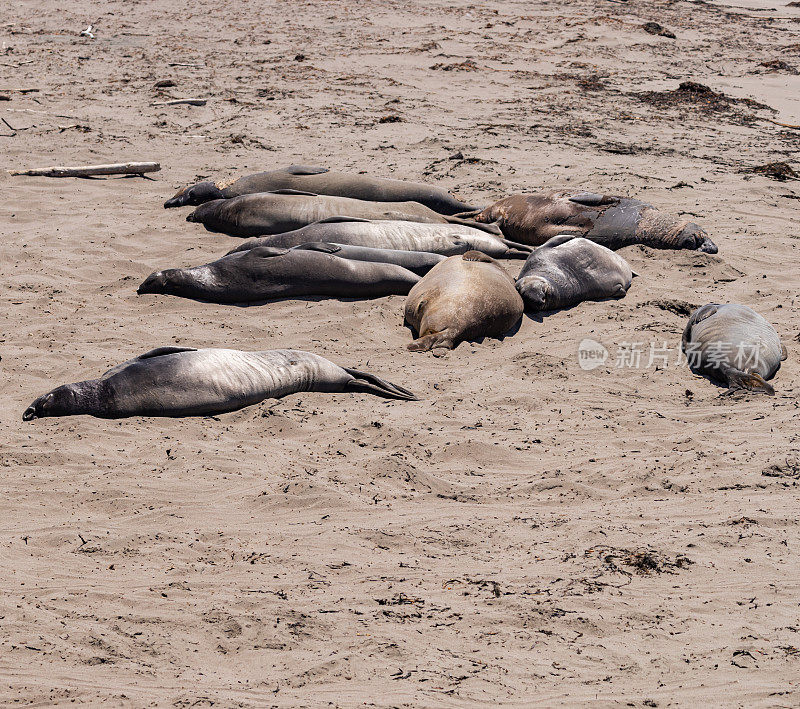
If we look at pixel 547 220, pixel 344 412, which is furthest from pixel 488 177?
pixel 344 412

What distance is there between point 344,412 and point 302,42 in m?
12.4

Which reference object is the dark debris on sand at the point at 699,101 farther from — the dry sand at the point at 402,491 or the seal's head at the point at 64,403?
the seal's head at the point at 64,403

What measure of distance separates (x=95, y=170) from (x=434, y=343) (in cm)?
551

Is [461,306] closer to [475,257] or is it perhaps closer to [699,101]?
[475,257]

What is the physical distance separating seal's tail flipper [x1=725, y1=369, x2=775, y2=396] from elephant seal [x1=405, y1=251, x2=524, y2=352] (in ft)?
5.28

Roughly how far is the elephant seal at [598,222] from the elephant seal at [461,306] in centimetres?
148

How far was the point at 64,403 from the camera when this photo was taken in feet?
16.2

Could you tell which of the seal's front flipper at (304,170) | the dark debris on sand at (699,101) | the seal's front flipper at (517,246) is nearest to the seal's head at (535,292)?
the seal's front flipper at (517,246)

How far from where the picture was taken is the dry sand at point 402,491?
3.07 meters

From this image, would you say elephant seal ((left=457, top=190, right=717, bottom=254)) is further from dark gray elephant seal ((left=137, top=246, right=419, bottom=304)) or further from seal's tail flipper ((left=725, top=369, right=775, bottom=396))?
seal's tail flipper ((left=725, top=369, right=775, bottom=396))

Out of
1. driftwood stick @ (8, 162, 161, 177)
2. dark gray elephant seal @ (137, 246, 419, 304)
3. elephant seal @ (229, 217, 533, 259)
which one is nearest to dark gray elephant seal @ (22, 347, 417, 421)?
dark gray elephant seal @ (137, 246, 419, 304)

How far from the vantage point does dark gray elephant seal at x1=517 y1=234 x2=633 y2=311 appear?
6.67m

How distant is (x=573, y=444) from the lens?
483 cm

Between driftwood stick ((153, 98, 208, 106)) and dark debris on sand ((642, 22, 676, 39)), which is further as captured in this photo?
dark debris on sand ((642, 22, 676, 39))
